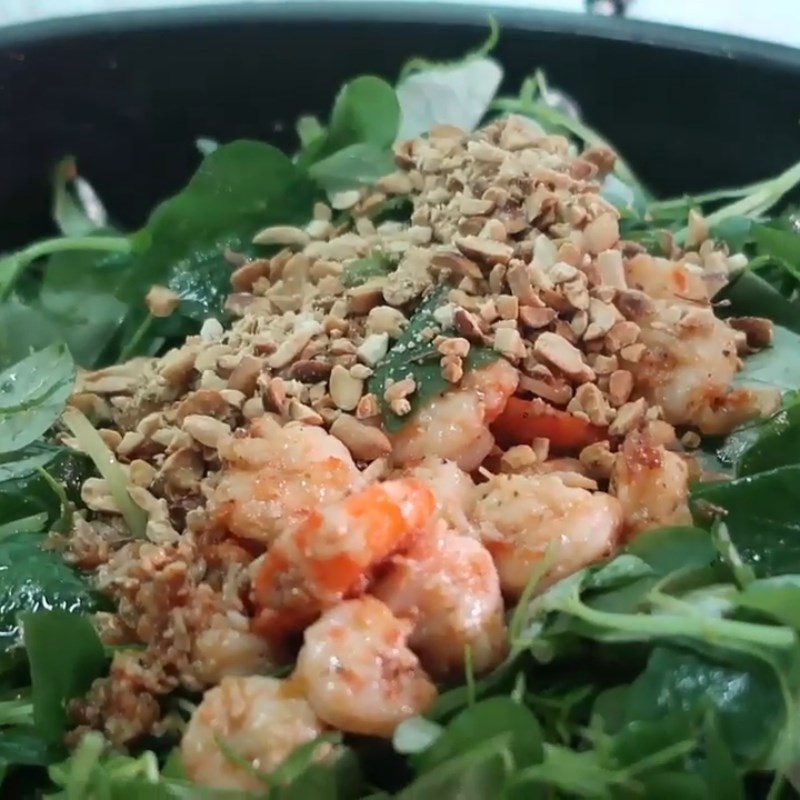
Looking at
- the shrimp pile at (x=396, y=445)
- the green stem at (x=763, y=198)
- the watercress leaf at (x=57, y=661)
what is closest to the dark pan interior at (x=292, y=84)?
the green stem at (x=763, y=198)

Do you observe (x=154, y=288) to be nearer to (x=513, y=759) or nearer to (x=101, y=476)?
(x=101, y=476)

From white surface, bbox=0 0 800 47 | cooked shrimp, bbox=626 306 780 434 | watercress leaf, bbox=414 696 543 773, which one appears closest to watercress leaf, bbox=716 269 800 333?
cooked shrimp, bbox=626 306 780 434

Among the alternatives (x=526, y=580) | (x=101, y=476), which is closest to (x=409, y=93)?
(x=101, y=476)

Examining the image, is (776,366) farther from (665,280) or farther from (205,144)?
(205,144)

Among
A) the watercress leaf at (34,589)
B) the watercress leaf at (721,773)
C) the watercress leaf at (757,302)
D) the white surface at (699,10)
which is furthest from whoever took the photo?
the white surface at (699,10)

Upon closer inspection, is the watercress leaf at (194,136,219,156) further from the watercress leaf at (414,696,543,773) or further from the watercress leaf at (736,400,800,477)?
the watercress leaf at (414,696,543,773)

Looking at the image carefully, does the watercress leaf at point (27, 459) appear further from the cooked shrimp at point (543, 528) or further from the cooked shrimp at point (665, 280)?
the cooked shrimp at point (665, 280)
